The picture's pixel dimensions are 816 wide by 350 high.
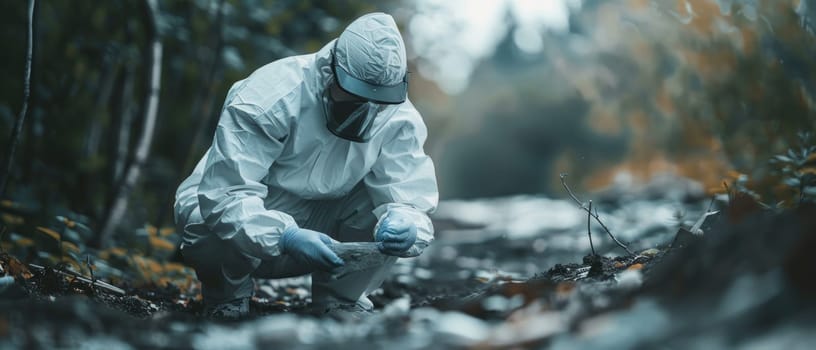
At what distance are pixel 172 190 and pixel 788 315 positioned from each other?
14.4ft

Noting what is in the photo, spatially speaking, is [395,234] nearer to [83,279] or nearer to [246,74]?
[83,279]

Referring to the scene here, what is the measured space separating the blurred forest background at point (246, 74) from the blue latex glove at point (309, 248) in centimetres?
120

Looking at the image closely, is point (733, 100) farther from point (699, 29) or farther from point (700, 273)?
point (700, 273)

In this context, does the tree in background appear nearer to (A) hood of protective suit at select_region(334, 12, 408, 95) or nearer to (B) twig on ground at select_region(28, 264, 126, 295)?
(B) twig on ground at select_region(28, 264, 126, 295)

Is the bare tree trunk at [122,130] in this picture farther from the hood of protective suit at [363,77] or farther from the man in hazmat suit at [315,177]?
the hood of protective suit at [363,77]

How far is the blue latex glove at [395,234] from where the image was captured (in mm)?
2959

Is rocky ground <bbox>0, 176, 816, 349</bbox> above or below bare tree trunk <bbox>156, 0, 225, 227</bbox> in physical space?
below

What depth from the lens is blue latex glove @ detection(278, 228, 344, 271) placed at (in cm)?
282

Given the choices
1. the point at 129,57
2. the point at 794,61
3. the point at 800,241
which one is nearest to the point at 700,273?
the point at 800,241

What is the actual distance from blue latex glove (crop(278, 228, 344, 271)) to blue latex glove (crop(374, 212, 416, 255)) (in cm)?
19

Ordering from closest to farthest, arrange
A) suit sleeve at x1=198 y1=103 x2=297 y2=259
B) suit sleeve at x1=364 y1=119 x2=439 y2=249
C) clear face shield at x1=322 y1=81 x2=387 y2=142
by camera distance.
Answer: suit sleeve at x1=198 y1=103 x2=297 y2=259
clear face shield at x1=322 y1=81 x2=387 y2=142
suit sleeve at x1=364 y1=119 x2=439 y2=249

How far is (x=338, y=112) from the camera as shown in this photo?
121 inches

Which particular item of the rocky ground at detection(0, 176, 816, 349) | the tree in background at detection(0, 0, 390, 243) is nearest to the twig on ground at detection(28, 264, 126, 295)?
the rocky ground at detection(0, 176, 816, 349)

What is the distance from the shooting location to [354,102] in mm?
3043
